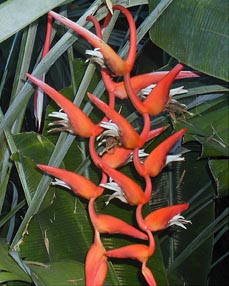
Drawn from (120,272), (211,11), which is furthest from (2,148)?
(211,11)

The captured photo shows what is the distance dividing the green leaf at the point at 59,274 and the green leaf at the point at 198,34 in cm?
32

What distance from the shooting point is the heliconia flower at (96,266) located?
0.62 metres

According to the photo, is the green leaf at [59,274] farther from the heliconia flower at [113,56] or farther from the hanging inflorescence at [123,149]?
the heliconia flower at [113,56]

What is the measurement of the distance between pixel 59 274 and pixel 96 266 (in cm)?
15

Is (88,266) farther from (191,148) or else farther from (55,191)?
(191,148)

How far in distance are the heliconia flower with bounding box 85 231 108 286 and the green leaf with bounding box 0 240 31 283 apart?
176mm

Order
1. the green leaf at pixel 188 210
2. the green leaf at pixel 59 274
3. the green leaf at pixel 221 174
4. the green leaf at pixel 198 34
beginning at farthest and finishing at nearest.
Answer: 1. the green leaf at pixel 188 210
2. the green leaf at pixel 221 174
3. the green leaf at pixel 59 274
4. the green leaf at pixel 198 34

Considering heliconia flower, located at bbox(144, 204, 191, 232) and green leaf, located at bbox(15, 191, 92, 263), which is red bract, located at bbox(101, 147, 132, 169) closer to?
heliconia flower, located at bbox(144, 204, 191, 232)

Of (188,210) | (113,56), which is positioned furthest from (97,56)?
(188,210)

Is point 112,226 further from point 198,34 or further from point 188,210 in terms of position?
point 188,210

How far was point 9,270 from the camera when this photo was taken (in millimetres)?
771

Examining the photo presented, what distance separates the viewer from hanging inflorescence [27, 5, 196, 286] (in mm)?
610

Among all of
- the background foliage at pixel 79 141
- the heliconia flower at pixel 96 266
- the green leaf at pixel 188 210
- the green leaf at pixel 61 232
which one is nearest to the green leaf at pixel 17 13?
the background foliage at pixel 79 141

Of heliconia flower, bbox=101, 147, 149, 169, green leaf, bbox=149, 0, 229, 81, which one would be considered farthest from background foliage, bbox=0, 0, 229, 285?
Result: heliconia flower, bbox=101, 147, 149, 169
